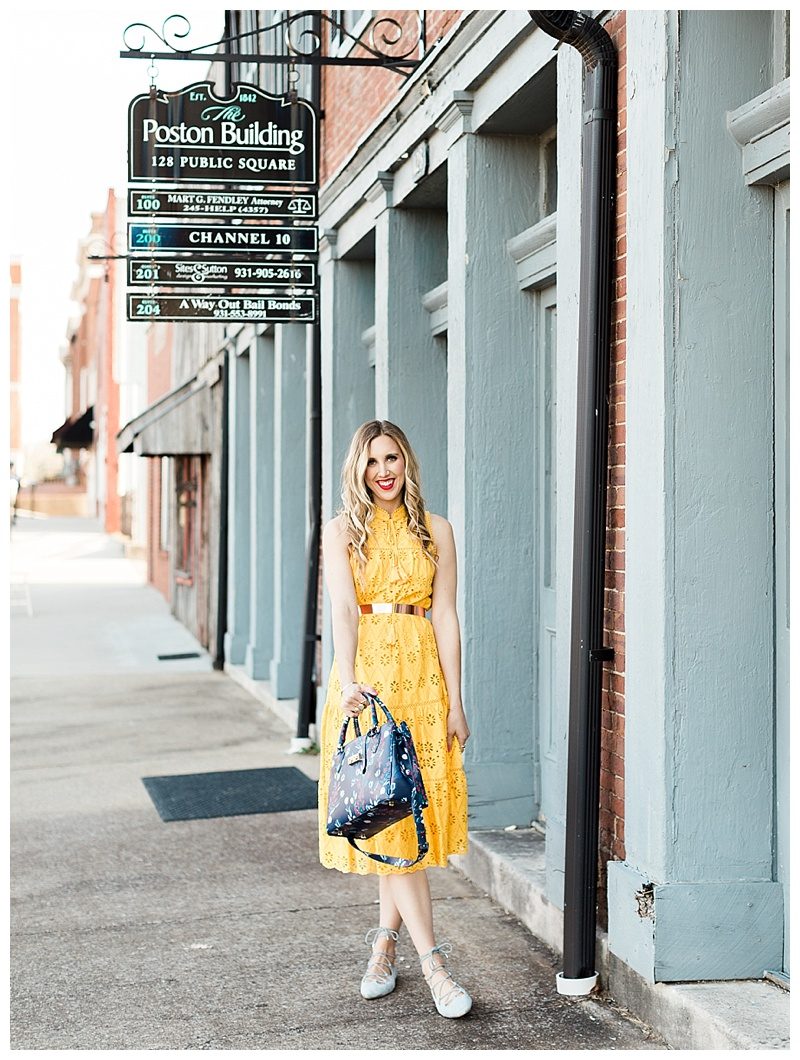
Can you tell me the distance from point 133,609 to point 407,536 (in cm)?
1657

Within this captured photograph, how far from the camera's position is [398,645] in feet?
14.9

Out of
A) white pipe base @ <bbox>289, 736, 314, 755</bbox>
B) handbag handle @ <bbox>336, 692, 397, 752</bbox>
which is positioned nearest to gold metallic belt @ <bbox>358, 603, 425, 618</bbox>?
handbag handle @ <bbox>336, 692, 397, 752</bbox>

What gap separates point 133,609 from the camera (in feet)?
67.7

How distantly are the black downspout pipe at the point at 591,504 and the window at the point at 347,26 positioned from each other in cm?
378

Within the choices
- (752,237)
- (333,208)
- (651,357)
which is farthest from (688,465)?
(333,208)

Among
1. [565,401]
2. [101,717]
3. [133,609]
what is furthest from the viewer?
[133,609]

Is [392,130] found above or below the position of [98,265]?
below

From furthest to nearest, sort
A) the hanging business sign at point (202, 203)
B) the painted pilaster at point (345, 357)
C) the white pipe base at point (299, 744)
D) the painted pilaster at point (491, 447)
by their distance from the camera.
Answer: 1. the white pipe base at point (299, 744)
2. the painted pilaster at point (345, 357)
3. the hanging business sign at point (202, 203)
4. the painted pilaster at point (491, 447)

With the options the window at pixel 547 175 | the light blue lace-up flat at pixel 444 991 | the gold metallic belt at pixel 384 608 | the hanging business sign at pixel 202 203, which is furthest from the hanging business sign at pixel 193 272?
the light blue lace-up flat at pixel 444 991

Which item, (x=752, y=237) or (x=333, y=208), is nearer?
(x=752, y=237)

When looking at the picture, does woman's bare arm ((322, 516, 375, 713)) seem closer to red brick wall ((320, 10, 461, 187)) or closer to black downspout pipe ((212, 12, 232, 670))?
red brick wall ((320, 10, 461, 187))

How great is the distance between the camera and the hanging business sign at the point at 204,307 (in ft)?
27.8

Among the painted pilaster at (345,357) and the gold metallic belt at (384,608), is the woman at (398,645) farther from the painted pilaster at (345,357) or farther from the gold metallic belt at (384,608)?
the painted pilaster at (345,357)

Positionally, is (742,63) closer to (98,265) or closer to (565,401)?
(565,401)
